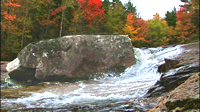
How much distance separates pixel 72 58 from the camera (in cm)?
885

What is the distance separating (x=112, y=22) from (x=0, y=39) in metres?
10.2

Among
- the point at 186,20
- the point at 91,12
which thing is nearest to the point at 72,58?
the point at 91,12

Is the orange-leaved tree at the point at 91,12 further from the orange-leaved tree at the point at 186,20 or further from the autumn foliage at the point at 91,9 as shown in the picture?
the orange-leaved tree at the point at 186,20

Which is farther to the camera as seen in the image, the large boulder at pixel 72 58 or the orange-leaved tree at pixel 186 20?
the large boulder at pixel 72 58

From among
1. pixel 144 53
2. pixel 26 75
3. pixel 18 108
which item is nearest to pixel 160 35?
pixel 18 108

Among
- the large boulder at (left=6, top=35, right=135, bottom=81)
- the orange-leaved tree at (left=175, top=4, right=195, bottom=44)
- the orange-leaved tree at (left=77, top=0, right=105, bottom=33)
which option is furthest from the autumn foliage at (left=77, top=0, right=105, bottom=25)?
the large boulder at (left=6, top=35, right=135, bottom=81)

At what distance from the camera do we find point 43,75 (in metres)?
8.56

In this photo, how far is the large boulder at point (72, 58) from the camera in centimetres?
862

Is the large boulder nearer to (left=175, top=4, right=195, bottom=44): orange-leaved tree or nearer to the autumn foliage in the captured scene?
the autumn foliage

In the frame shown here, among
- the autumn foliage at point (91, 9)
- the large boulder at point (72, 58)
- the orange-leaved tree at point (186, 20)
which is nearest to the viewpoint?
the orange-leaved tree at point (186, 20)

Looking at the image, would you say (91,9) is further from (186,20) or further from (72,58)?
(72,58)

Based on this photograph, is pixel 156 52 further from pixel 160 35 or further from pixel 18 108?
pixel 18 108

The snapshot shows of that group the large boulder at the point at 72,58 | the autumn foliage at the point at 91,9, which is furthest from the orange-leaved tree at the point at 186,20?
the large boulder at the point at 72,58

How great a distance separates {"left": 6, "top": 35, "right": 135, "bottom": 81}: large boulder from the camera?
28.3 ft
